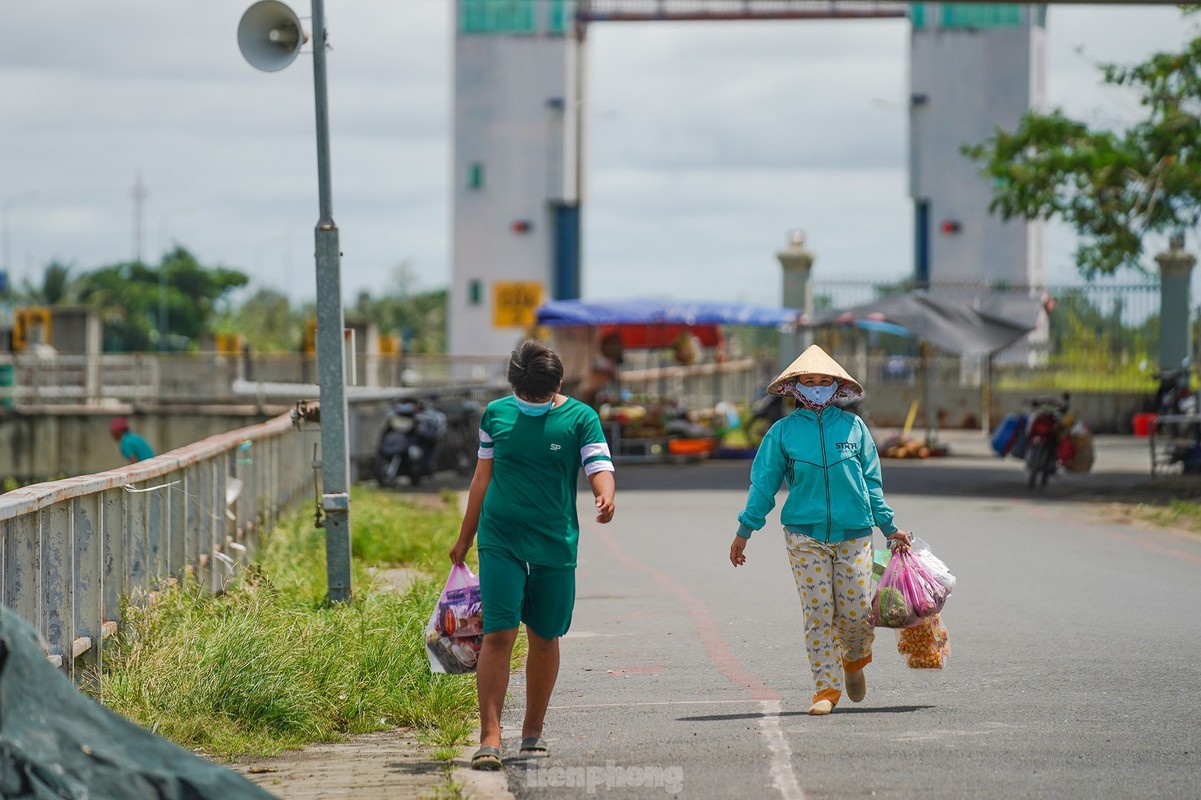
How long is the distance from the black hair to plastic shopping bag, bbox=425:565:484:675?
779mm

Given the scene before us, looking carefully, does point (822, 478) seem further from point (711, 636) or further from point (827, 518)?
point (711, 636)

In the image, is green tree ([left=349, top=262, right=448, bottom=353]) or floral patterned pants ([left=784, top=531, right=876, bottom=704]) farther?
green tree ([left=349, top=262, right=448, bottom=353])

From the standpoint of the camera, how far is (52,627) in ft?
24.3

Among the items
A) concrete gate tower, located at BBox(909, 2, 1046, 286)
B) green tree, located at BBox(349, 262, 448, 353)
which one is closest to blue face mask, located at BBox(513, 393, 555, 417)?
concrete gate tower, located at BBox(909, 2, 1046, 286)

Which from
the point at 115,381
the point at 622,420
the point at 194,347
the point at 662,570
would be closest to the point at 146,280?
the point at 194,347

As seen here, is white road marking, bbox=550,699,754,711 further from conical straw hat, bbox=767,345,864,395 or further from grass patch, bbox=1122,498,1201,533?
grass patch, bbox=1122,498,1201,533

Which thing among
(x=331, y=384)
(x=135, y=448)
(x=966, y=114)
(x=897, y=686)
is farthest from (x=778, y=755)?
(x=966, y=114)

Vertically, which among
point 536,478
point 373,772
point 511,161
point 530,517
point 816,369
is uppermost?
point 511,161

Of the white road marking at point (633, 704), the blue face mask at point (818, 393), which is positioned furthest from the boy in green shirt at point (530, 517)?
the blue face mask at point (818, 393)

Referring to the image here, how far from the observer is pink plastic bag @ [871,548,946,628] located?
25.8 ft

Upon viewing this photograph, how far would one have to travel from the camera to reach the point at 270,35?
34.0ft

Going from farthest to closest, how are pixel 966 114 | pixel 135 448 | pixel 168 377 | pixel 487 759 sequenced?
pixel 966 114 < pixel 168 377 < pixel 135 448 < pixel 487 759

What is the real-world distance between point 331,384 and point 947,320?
17219 millimetres

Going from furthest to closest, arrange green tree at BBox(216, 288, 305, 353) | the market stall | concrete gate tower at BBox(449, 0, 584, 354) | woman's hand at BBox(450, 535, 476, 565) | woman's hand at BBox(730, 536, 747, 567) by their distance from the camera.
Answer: green tree at BBox(216, 288, 305, 353)
concrete gate tower at BBox(449, 0, 584, 354)
the market stall
woman's hand at BBox(730, 536, 747, 567)
woman's hand at BBox(450, 535, 476, 565)
